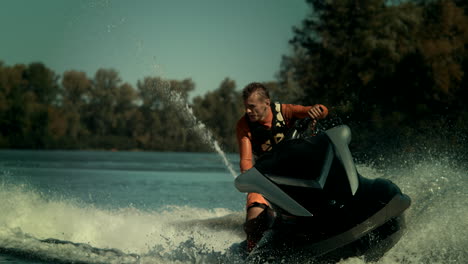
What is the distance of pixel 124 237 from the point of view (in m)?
7.17

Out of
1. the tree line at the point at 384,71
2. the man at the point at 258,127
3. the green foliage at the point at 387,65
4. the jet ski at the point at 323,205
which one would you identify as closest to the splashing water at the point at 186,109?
the tree line at the point at 384,71

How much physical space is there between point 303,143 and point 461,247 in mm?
1426

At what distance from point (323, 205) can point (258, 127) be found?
111cm

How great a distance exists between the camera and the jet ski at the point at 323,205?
150 inches

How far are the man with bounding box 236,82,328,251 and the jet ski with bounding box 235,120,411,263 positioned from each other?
1.24 feet

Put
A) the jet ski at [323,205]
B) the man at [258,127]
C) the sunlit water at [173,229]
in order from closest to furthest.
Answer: the jet ski at [323,205] → the man at [258,127] → the sunlit water at [173,229]

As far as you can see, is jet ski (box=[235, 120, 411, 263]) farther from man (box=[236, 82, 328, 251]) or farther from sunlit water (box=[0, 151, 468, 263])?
man (box=[236, 82, 328, 251])

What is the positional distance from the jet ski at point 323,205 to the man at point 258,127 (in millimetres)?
377

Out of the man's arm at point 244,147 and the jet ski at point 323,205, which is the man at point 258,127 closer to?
the man's arm at point 244,147

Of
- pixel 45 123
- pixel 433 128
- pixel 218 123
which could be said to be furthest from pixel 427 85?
pixel 45 123

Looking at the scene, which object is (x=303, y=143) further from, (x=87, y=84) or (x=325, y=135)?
(x=87, y=84)

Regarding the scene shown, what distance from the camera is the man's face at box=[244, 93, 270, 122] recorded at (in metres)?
4.58

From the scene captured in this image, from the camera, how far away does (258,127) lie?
187 inches

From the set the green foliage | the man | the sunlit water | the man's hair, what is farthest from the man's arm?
the green foliage
